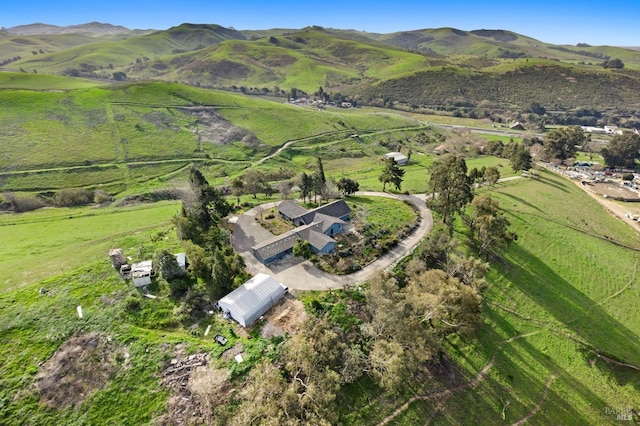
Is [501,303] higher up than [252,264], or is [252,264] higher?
[252,264]

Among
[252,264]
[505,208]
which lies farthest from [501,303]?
[252,264]

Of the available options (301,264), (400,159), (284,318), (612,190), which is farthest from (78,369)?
(612,190)

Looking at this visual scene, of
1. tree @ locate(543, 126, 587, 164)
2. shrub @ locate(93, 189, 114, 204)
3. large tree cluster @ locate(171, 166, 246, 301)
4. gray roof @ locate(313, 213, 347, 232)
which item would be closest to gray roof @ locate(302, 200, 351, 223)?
gray roof @ locate(313, 213, 347, 232)

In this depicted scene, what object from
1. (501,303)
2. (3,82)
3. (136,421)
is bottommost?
(501,303)

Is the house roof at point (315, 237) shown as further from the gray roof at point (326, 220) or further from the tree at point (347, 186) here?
the tree at point (347, 186)

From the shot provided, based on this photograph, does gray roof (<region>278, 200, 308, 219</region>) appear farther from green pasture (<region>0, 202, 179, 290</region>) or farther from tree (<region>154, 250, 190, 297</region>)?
tree (<region>154, 250, 190, 297</region>)

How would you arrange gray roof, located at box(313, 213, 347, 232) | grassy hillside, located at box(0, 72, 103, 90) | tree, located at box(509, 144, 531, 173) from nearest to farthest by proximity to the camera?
gray roof, located at box(313, 213, 347, 232) → tree, located at box(509, 144, 531, 173) → grassy hillside, located at box(0, 72, 103, 90)

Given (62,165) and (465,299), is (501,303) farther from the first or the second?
(62,165)
